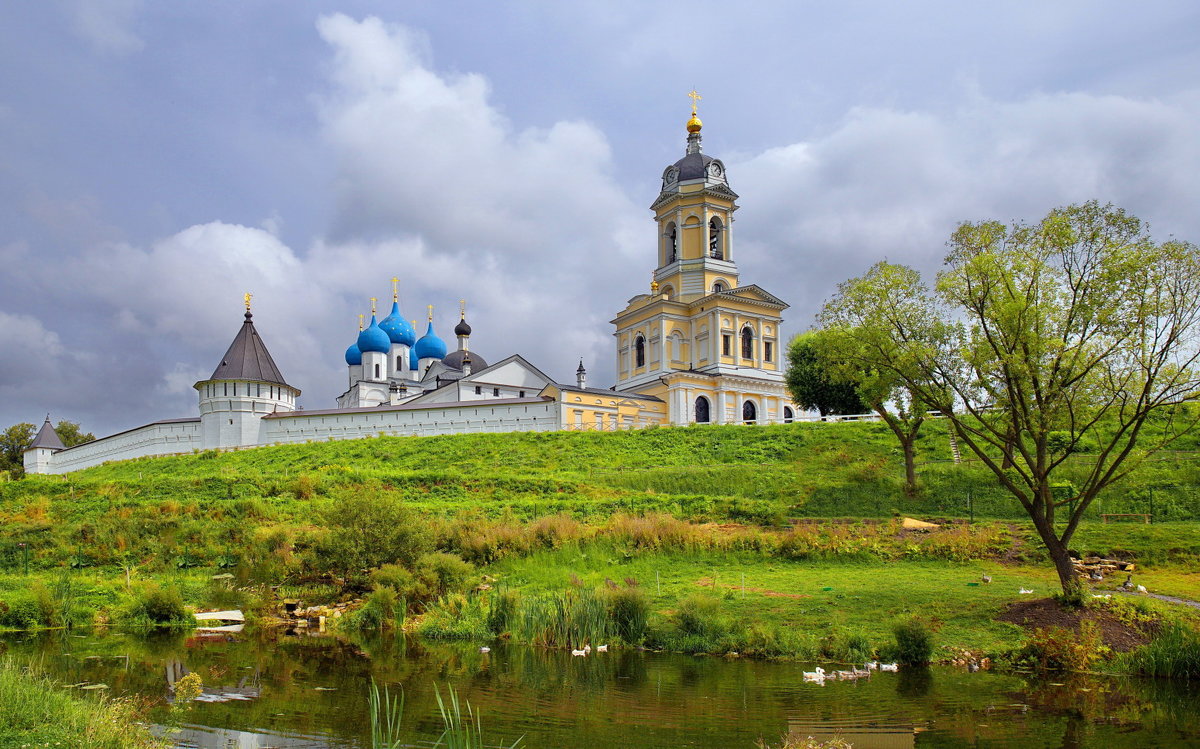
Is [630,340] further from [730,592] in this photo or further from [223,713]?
[223,713]

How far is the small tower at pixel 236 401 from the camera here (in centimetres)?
4588

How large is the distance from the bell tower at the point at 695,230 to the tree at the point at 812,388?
11.8 m

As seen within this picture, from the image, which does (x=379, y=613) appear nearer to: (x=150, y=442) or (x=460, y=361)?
(x=150, y=442)

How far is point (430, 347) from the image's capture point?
7112 centimetres

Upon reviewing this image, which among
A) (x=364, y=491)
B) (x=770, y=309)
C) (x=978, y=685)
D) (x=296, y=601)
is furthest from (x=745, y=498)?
(x=770, y=309)

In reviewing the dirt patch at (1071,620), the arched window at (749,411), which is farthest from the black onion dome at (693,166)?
the dirt patch at (1071,620)

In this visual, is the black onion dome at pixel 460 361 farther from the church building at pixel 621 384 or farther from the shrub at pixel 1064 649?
the shrub at pixel 1064 649

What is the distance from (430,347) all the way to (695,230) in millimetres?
24168

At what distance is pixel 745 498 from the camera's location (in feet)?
87.7

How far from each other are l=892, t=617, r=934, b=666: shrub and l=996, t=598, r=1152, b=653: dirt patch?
180 centimetres

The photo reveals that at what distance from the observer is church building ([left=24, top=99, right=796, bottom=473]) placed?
148 feet

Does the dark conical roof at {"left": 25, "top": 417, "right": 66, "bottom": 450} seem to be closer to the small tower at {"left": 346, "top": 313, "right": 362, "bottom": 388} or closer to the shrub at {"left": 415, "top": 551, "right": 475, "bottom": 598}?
the small tower at {"left": 346, "top": 313, "right": 362, "bottom": 388}

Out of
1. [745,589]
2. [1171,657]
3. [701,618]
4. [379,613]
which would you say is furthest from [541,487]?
[1171,657]

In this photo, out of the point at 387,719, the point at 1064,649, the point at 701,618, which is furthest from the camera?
the point at 701,618
